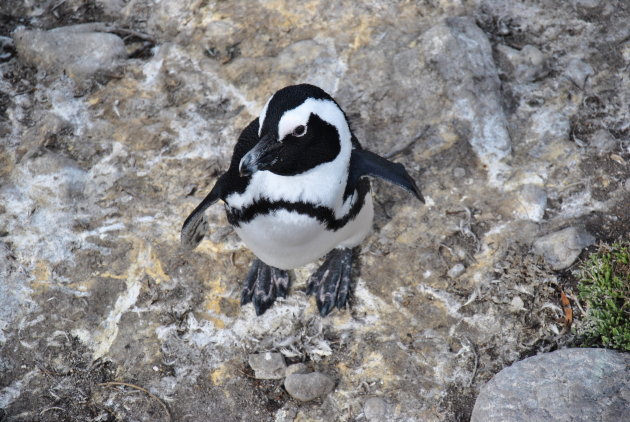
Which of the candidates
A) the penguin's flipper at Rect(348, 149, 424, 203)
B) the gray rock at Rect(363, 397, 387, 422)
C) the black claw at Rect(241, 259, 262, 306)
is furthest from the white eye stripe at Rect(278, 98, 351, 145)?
the gray rock at Rect(363, 397, 387, 422)

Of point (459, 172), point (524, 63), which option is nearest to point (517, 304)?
point (459, 172)

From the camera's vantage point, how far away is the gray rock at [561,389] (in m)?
2.68

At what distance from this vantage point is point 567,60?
426 centimetres

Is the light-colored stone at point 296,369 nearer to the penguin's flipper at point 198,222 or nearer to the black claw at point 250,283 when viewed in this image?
the black claw at point 250,283

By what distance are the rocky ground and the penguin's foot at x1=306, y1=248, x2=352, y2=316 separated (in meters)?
0.07

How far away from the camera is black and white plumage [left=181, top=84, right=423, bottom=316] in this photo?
2555mm

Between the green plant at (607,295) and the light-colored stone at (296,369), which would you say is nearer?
the green plant at (607,295)

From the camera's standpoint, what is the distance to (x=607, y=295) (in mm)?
3178

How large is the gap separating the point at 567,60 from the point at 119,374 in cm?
325

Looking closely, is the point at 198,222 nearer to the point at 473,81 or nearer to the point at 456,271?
the point at 456,271

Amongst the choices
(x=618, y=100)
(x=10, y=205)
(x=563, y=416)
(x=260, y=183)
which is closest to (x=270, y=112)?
(x=260, y=183)

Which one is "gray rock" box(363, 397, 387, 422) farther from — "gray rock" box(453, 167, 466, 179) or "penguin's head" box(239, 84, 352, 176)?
"gray rock" box(453, 167, 466, 179)

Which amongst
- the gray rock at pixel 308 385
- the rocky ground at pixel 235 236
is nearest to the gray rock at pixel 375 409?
the rocky ground at pixel 235 236

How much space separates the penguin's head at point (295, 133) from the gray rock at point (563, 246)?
1398mm
